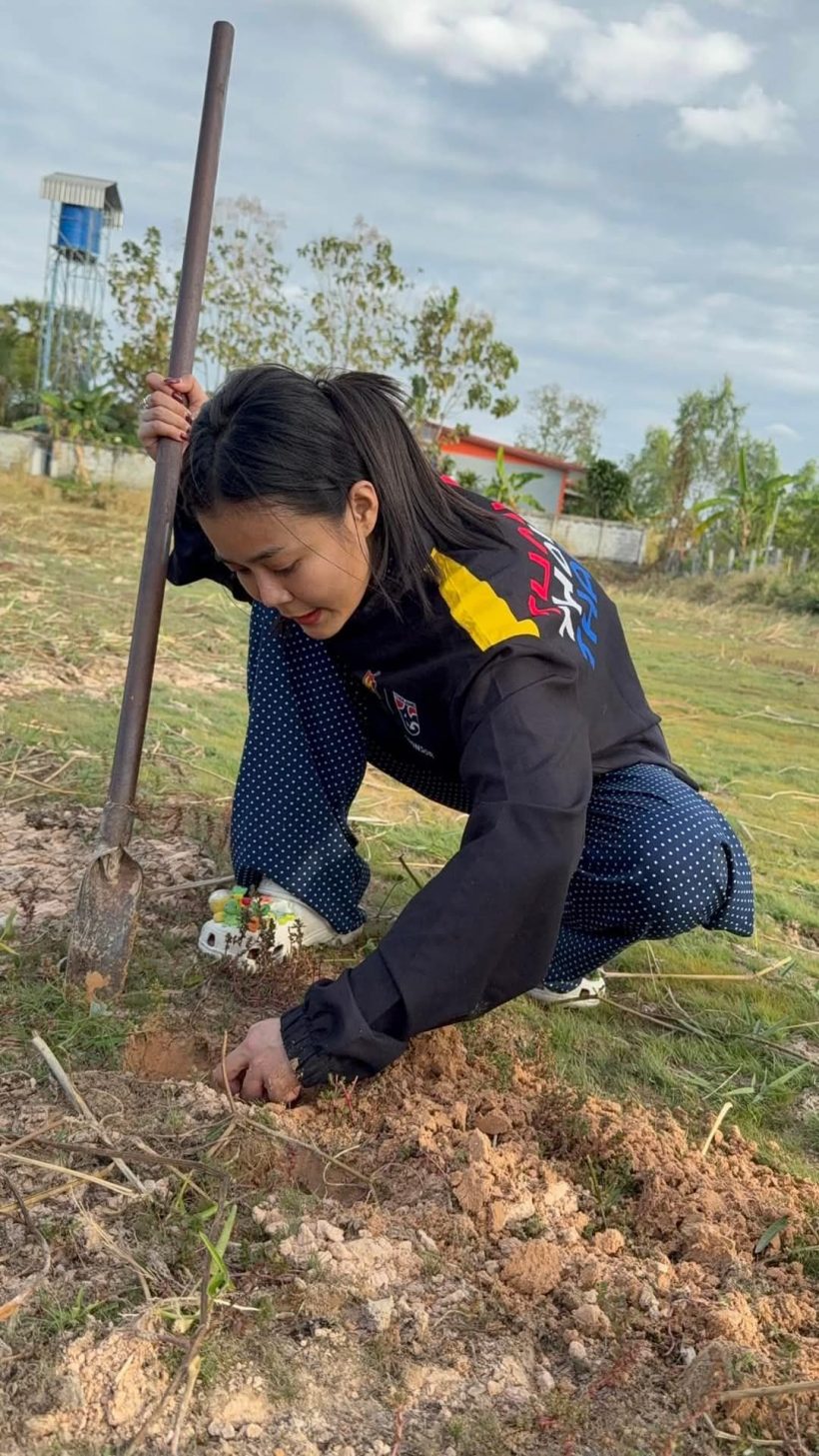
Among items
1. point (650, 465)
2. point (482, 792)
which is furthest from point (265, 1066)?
point (650, 465)

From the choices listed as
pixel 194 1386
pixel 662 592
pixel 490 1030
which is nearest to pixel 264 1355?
pixel 194 1386

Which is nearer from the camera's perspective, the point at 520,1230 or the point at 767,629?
the point at 520,1230

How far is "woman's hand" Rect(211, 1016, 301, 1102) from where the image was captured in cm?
156

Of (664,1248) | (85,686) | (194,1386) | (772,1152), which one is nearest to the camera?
(194,1386)

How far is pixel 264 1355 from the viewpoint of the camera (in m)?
1.22

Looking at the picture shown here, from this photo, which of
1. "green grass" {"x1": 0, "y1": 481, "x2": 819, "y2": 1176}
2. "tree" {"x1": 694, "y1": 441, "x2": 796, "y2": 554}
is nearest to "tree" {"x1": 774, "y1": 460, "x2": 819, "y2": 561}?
"tree" {"x1": 694, "y1": 441, "x2": 796, "y2": 554}

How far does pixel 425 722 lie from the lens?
1.81 metres

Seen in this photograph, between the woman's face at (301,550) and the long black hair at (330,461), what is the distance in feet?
0.06

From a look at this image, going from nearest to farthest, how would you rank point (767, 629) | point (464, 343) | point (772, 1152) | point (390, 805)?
point (772, 1152) < point (390, 805) < point (767, 629) < point (464, 343)

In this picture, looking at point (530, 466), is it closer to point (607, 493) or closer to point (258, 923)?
point (607, 493)

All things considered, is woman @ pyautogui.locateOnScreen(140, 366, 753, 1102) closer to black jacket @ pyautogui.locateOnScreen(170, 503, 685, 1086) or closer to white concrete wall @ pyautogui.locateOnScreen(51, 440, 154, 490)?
black jacket @ pyautogui.locateOnScreen(170, 503, 685, 1086)

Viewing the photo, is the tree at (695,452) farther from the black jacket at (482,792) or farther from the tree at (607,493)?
the black jacket at (482,792)

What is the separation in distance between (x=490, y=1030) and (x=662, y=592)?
16.1 meters

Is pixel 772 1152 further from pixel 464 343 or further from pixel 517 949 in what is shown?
pixel 464 343
